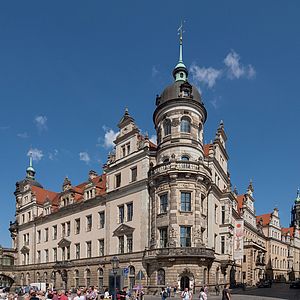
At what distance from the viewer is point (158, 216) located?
40750 millimetres

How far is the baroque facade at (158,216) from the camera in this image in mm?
39156

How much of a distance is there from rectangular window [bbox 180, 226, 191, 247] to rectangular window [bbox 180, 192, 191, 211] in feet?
5.96

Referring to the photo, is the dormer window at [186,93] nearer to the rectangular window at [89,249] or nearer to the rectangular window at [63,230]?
the rectangular window at [89,249]

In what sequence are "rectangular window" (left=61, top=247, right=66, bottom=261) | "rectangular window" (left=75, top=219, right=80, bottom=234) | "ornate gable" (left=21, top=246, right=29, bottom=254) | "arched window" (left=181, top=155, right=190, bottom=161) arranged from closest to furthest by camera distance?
"arched window" (left=181, top=155, right=190, bottom=161), "rectangular window" (left=75, top=219, right=80, bottom=234), "rectangular window" (left=61, top=247, right=66, bottom=261), "ornate gable" (left=21, top=246, right=29, bottom=254)

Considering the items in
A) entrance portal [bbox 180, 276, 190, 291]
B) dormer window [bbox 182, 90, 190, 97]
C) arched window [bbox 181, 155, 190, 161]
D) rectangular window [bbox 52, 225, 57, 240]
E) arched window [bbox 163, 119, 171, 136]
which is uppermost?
dormer window [bbox 182, 90, 190, 97]

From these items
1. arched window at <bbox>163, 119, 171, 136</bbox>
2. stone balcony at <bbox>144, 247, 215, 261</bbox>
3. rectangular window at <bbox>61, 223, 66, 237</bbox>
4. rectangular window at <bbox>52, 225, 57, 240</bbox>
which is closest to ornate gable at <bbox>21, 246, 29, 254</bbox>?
rectangular window at <bbox>52, 225, 57, 240</bbox>

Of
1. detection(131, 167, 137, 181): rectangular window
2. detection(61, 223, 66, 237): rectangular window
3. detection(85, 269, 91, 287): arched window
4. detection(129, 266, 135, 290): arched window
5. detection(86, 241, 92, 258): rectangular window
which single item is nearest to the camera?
detection(129, 266, 135, 290): arched window

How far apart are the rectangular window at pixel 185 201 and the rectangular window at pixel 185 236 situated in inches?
71.6

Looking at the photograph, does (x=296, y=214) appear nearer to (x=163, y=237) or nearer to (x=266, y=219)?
(x=266, y=219)

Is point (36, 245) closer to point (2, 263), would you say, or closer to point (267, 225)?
point (2, 263)

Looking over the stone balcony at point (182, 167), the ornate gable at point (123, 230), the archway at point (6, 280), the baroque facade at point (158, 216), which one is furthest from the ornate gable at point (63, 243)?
the stone balcony at point (182, 167)

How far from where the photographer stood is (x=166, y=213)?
3981 cm

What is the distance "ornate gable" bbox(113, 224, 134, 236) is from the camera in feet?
146

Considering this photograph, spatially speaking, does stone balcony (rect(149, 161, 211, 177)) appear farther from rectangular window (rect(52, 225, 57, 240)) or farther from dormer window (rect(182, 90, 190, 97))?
rectangular window (rect(52, 225, 57, 240))
